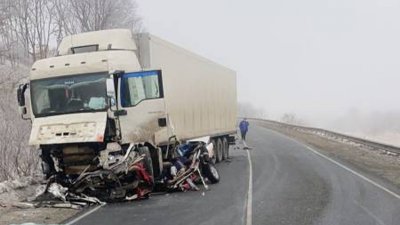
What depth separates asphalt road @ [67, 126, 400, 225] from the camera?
399 inches

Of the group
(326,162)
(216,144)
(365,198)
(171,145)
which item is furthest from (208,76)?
(365,198)

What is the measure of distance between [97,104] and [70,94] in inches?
28.7

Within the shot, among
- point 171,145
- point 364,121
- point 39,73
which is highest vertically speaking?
point 39,73

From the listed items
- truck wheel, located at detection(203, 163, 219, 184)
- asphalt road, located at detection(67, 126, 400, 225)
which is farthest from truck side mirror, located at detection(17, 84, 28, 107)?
truck wheel, located at detection(203, 163, 219, 184)

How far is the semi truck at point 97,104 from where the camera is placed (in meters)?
12.8

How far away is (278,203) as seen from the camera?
38.9 ft

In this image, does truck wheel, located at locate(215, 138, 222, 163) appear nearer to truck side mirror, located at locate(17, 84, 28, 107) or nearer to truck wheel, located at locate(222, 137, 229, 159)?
truck wheel, located at locate(222, 137, 229, 159)

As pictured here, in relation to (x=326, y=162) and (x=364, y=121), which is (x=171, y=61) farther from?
(x=364, y=121)

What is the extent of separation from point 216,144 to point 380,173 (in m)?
7.22

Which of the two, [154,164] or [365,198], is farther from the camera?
[154,164]

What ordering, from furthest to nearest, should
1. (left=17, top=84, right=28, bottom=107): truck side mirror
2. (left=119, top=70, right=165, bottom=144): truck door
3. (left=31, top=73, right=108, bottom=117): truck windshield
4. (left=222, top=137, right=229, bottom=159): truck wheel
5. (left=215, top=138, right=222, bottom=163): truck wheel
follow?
(left=222, top=137, right=229, bottom=159): truck wheel
(left=215, top=138, right=222, bottom=163): truck wheel
(left=17, top=84, right=28, bottom=107): truck side mirror
(left=119, top=70, right=165, bottom=144): truck door
(left=31, top=73, right=108, bottom=117): truck windshield

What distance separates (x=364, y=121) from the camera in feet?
284

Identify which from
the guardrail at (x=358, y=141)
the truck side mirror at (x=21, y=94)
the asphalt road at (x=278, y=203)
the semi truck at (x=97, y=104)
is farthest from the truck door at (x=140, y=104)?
the guardrail at (x=358, y=141)

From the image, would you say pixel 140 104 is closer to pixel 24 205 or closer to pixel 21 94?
pixel 21 94
